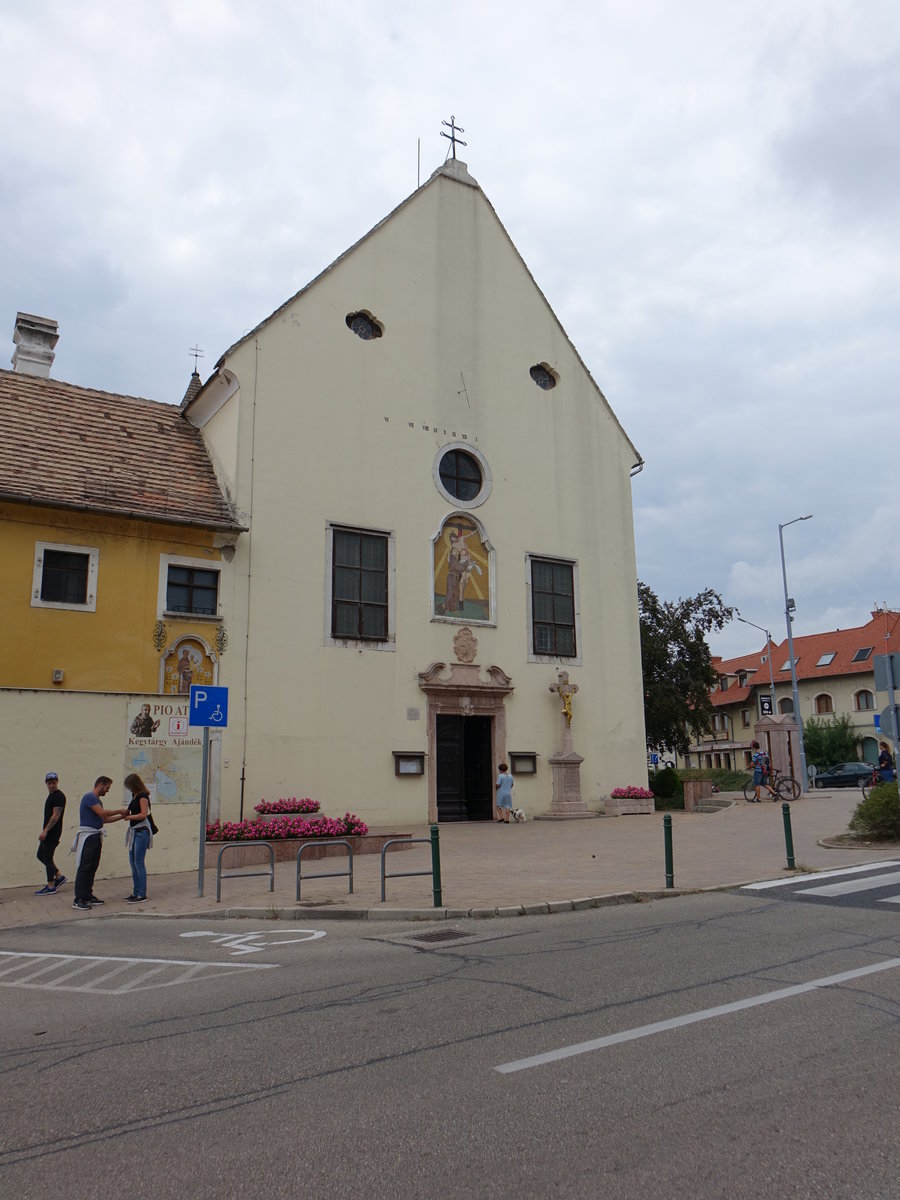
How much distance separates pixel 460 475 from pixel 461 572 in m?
2.83

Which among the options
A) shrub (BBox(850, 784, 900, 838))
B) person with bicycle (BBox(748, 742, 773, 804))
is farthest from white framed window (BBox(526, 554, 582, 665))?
shrub (BBox(850, 784, 900, 838))

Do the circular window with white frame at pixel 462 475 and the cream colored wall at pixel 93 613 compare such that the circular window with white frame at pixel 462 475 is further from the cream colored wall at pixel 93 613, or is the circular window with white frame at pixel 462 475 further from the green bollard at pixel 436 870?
the green bollard at pixel 436 870

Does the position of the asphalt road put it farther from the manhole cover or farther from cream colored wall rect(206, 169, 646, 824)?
cream colored wall rect(206, 169, 646, 824)

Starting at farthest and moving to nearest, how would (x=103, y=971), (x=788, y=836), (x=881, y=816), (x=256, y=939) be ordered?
(x=881, y=816) → (x=788, y=836) → (x=256, y=939) → (x=103, y=971)

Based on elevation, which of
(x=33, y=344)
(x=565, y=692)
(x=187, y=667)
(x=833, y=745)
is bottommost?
(x=833, y=745)

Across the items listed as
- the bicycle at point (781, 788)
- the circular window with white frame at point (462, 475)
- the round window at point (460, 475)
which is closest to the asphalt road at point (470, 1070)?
the circular window with white frame at point (462, 475)

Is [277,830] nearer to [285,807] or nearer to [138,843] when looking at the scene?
[285,807]

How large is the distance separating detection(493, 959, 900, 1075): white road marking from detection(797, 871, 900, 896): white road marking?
12.0ft

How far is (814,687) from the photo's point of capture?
62.3m

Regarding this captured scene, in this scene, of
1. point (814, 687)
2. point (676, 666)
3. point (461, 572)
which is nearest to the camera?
point (461, 572)

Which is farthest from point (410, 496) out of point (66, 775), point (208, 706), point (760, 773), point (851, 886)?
point (851, 886)

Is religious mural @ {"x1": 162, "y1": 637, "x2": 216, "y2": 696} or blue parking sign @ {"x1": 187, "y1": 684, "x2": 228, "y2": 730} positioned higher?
religious mural @ {"x1": 162, "y1": 637, "x2": 216, "y2": 696}

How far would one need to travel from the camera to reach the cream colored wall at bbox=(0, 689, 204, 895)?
14117 millimetres

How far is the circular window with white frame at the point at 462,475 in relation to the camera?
82.6ft
